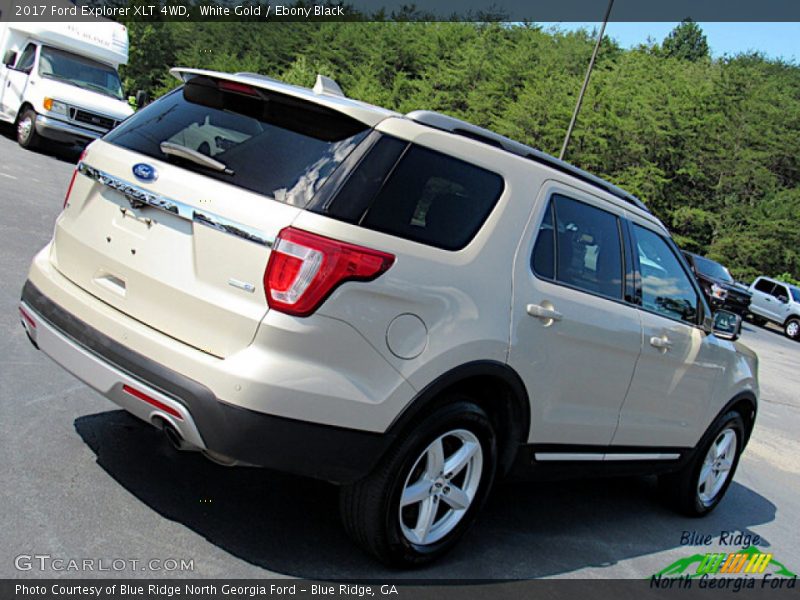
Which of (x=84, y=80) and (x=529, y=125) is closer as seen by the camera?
(x=84, y=80)

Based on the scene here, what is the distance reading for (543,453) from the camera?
4188 mm

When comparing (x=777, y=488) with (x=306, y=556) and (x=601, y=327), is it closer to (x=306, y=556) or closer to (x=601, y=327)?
(x=601, y=327)

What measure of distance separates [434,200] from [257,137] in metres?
0.78

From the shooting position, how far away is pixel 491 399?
3.88 metres

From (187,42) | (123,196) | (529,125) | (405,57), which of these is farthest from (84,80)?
(187,42)

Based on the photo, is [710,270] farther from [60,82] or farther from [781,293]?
[60,82]

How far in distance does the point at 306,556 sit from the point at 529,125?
4591 cm

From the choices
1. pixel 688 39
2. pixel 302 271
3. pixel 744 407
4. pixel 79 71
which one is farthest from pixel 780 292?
pixel 688 39

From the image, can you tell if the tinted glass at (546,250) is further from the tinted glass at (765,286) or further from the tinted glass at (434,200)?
the tinted glass at (765,286)

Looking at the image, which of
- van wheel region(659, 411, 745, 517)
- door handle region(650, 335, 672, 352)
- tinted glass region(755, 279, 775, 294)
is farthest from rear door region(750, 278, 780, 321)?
door handle region(650, 335, 672, 352)

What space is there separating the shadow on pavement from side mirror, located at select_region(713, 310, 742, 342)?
1280 mm

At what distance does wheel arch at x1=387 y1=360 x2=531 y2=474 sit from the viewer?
3385 millimetres

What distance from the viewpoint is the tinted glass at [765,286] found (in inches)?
1136

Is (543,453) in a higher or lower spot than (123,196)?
lower
